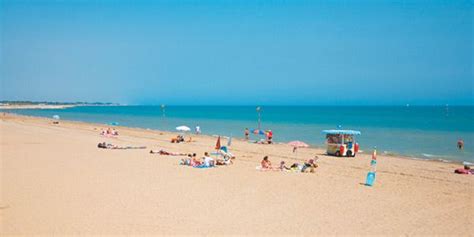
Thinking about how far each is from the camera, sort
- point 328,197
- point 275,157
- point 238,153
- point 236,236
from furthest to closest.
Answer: point 238,153 < point 275,157 < point 328,197 < point 236,236

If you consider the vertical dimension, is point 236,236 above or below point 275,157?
below

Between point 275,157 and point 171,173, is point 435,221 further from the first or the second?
point 275,157

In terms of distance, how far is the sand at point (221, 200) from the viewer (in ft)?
28.0

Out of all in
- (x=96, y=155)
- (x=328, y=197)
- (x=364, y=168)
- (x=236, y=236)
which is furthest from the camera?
(x=96, y=155)

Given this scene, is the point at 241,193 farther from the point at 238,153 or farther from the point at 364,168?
the point at 238,153

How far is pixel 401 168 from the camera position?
1733 cm

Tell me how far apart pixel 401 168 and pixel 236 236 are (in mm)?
11187

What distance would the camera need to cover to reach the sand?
→ 852 cm

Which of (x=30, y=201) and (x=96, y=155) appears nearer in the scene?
(x=30, y=201)

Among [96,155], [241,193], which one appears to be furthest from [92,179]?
[96,155]

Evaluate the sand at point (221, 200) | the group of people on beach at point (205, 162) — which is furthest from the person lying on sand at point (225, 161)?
the sand at point (221, 200)

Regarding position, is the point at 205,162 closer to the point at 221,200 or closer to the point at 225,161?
the point at 225,161

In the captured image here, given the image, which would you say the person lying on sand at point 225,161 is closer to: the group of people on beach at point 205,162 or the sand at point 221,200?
the group of people on beach at point 205,162

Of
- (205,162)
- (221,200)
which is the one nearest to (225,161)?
(205,162)
